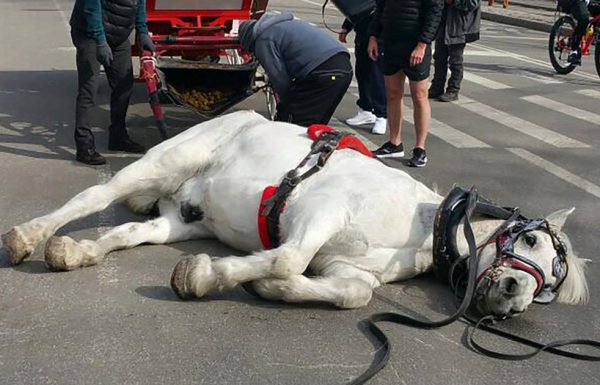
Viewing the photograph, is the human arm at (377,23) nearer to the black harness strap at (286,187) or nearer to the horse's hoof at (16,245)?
the black harness strap at (286,187)

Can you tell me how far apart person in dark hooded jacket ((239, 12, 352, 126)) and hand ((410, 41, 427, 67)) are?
2.15 ft

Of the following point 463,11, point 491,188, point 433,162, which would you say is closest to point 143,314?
point 491,188

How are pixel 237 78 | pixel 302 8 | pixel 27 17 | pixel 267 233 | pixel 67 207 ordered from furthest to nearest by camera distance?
pixel 302 8, pixel 27 17, pixel 237 78, pixel 67 207, pixel 267 233

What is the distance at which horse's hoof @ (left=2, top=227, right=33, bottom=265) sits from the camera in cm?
410

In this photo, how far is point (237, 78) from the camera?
7.39 metres

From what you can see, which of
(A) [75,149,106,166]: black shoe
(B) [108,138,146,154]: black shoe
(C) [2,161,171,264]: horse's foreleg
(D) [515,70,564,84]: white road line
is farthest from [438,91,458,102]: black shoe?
(C) [2,161,171,264]: horse's foreleg

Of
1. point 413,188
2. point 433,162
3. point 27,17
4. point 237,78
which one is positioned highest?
point 413,188

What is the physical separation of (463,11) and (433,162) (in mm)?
3662

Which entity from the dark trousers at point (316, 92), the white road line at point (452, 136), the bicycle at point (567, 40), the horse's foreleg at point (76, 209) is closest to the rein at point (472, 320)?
the horse's foreleg at point (76, 209)

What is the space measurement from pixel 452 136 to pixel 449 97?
7.10 ft

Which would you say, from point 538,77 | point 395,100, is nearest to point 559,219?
point 395,100

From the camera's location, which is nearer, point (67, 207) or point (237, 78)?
point (67, 207)

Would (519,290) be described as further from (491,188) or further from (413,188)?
(491,188)

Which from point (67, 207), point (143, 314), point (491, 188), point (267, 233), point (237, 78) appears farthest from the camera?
point (237, 78)
